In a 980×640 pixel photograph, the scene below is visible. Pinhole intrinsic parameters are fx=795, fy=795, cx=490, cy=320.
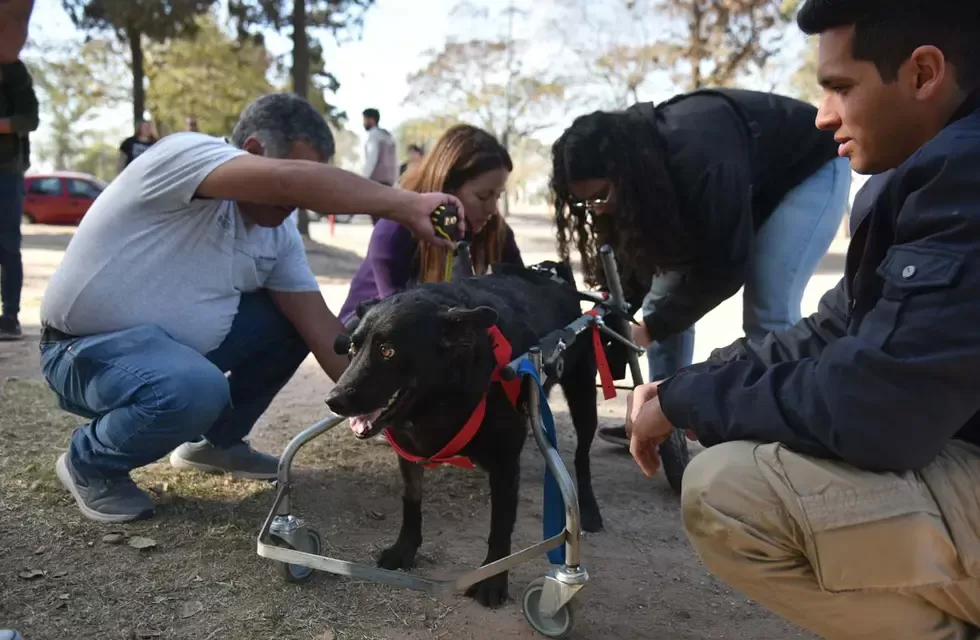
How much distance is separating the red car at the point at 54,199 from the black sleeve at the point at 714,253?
65.6 feet

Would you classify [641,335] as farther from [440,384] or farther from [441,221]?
[440,384]

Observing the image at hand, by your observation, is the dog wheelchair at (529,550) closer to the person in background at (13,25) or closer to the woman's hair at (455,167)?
the woman's hair at (455,167)

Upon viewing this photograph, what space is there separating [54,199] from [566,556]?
2154 centimetres

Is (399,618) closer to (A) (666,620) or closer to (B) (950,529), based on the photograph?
(A) (666,620)

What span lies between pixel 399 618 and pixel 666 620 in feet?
2.52

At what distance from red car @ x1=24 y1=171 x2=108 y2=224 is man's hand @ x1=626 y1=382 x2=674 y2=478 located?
2103 centimetres

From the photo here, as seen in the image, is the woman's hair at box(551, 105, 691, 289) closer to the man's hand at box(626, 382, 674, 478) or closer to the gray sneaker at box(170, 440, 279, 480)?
the man's hand at box(626, 382, 674, 478)

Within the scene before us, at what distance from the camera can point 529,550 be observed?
6.51ft

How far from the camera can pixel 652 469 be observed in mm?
1826

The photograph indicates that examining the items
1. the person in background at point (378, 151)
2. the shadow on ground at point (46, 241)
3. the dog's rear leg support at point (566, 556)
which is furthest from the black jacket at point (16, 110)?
the shadow on ground at point (46, 241)

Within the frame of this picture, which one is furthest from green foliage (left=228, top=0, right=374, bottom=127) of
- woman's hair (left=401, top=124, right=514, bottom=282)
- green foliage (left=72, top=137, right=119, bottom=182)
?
green foliage (left=72, top=137, right=119, bottom=182)

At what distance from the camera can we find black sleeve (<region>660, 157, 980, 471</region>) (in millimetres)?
1249

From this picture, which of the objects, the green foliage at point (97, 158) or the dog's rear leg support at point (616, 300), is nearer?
the dog's rear leg support at point (616, 300)

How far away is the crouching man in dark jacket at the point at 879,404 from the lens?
1278 millimetres
